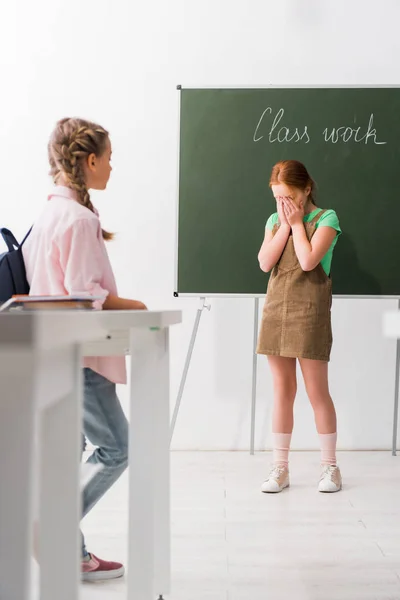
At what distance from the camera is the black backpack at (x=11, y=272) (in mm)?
1688

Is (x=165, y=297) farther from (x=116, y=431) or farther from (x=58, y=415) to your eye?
(x=58, y=415)

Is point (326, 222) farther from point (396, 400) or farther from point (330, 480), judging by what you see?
point (396, 400)

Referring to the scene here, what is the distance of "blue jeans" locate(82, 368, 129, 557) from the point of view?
1.87 m

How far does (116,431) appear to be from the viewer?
1.90 metres

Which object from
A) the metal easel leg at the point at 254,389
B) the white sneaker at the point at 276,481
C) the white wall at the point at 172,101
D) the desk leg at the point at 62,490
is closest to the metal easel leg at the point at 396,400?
the white wall at the point at 172,101

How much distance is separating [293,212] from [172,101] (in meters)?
1.27

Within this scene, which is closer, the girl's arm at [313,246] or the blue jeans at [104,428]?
the blue jeans at [104,428]

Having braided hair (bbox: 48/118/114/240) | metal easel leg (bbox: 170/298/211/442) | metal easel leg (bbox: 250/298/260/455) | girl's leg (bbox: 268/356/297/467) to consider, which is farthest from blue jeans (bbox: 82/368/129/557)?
metal easel leg (bbox: 250/298/260/455)

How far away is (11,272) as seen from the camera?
5.67 ft

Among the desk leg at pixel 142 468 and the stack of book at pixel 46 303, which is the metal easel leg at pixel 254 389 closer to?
the desk leg at pixel 142 468

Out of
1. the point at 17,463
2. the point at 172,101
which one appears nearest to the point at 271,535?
the point at 17,463

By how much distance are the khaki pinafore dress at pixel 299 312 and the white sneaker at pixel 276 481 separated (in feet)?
1.62

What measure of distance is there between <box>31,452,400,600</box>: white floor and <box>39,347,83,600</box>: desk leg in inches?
49.6

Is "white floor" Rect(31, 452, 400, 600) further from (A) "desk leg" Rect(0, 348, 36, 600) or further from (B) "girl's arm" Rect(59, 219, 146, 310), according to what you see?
(A) "desk leg" Rect(0, 348, 36, 600)
